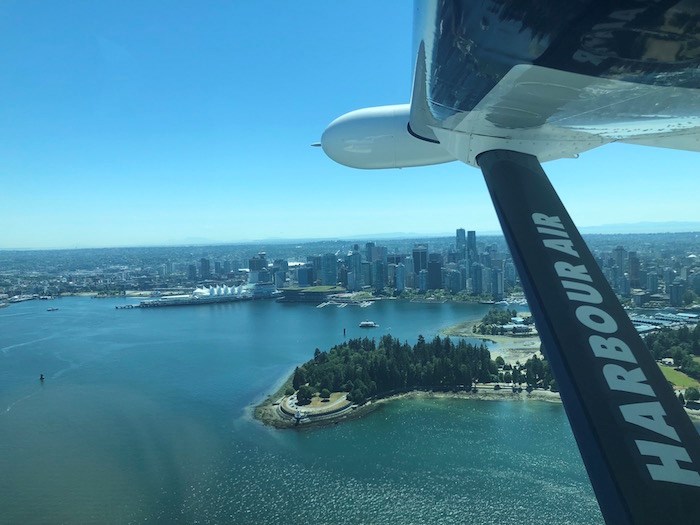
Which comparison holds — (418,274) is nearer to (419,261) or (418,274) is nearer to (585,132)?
(419,261)

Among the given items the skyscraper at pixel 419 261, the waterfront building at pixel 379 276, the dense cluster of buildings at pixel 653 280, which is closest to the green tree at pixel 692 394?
the dense cluster of buildings at pixel 653 280

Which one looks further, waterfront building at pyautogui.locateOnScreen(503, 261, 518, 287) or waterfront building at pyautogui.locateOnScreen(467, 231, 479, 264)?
waterfront building at pyautogui.locateOnScreen(467, 231, 479, 264)

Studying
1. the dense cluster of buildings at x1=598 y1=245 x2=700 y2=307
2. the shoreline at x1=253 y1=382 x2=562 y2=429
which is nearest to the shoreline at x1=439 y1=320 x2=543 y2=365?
the shoreline at x1=253 y1=382 x2=562 y2=429

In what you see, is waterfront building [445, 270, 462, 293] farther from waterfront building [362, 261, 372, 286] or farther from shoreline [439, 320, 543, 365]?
shoreline [439, 320, 543, 365]

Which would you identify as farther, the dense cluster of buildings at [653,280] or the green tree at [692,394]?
the dense cluster of buildings at [653,280]

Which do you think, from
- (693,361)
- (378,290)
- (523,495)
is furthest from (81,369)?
(378,290)

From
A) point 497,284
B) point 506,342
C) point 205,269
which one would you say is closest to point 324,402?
point 506,342

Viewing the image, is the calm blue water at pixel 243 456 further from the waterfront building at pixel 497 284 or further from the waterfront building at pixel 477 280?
the waterfront building at pixel 477 280
